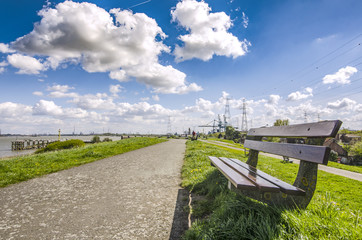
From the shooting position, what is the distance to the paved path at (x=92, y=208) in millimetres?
2393

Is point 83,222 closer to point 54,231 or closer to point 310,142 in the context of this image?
point 54,231

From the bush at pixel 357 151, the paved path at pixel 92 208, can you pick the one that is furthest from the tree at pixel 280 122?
the paved path at pixel 92 208

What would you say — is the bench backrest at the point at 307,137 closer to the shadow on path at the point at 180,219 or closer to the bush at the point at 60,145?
the shadow on path at the point at 180,219

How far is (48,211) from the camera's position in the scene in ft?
9.86

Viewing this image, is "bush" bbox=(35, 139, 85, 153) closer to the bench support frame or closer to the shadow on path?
the shadow on path

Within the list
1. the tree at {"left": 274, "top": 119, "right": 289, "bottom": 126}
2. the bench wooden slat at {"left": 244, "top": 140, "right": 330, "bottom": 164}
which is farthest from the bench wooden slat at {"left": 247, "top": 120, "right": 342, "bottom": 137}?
the tree at {"left": 274, "top": 119, "right": 289, "bottom": 126}

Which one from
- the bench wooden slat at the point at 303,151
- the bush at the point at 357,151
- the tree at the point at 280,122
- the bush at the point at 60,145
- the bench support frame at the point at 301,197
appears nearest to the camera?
the bench wooden slat at the point at 303,151

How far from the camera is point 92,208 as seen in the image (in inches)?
123

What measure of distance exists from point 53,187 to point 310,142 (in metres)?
5.05

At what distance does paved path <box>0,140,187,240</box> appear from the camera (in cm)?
239

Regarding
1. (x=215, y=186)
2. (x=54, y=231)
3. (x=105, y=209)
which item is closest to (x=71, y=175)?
(x=105, y=209)

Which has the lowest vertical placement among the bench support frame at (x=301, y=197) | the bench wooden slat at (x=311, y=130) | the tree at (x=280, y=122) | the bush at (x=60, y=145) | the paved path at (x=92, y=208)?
the bush at (x=60, y=145)

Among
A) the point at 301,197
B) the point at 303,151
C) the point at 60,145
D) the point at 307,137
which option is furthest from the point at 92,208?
the point at 60,145

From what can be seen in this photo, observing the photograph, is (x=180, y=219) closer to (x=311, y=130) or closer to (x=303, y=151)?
(x=303, y=151)
